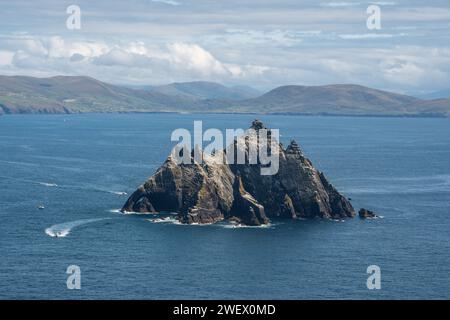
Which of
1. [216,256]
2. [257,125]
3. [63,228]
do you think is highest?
[257,125]

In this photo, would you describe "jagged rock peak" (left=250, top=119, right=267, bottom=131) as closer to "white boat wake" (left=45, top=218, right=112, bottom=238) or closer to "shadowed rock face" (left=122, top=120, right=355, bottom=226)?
"shadowed rock face" (left=122, top=120, right=355, bottom=226)

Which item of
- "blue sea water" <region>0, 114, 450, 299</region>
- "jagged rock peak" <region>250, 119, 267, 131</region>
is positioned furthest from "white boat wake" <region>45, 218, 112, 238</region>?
"jagged rock peak" <region>250, 119, 267, 131</region>

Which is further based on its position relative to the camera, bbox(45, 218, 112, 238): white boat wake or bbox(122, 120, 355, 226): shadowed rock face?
bbox(122, 120, 355, 226): shadowed rock face

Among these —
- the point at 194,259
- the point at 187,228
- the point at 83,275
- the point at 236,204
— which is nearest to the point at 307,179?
the point at 236,204

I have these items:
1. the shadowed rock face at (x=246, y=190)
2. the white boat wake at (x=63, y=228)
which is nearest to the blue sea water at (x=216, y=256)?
the white boat wake at (x=63, y=228)

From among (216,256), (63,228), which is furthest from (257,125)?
(216,256)

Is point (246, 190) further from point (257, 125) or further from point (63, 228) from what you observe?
point (63, 228)

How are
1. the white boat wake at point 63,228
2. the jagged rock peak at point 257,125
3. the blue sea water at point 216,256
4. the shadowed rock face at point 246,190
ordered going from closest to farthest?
the blue sea water at point 216,256
the white boat wake at point 63,228
the shadowed rock face at point 246,190
the jagged rock peak at point 257,125

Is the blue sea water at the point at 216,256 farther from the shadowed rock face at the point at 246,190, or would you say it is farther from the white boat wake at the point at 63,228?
the shadowed rock face at the point at 246,190
